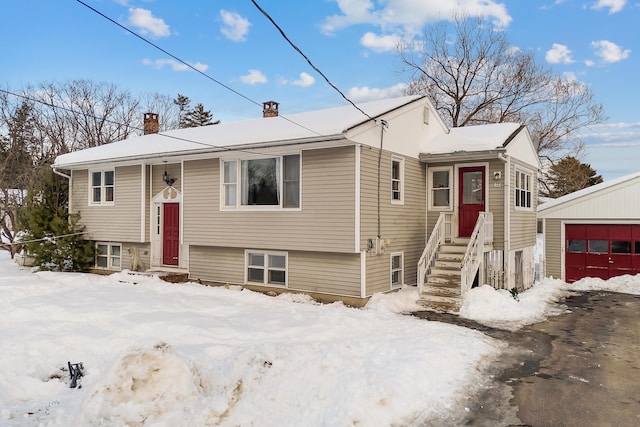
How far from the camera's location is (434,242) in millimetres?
12773

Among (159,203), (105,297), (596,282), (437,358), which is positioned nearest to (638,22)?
(596,282)

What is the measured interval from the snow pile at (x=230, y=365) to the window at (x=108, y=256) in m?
5.89

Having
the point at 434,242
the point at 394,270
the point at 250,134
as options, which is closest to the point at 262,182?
the point at 250,134

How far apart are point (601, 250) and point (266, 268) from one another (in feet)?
44.1

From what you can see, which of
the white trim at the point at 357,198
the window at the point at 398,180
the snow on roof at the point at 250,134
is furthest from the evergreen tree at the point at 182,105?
the white trim at the point at 357,198

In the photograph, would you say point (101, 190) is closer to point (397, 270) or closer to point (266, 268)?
point (266, 268)

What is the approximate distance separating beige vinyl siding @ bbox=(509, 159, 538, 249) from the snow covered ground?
3199 mm

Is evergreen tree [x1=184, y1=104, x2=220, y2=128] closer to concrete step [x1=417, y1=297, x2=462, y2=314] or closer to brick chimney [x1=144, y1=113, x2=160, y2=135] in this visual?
brick chimney [x1=144, y1=113, x2=160, y2=135]

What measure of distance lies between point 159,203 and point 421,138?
913 centimetres

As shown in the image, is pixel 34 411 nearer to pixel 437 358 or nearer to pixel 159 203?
pixel 437 358

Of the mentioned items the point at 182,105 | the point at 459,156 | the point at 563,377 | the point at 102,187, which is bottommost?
the point at 563,377

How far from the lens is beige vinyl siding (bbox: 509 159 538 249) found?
1365cm

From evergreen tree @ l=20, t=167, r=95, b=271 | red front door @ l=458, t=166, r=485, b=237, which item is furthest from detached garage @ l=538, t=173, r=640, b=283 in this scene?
evergreen tree @ l=20, t=167, r=95, b=271

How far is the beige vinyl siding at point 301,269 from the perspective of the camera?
11.4 m
